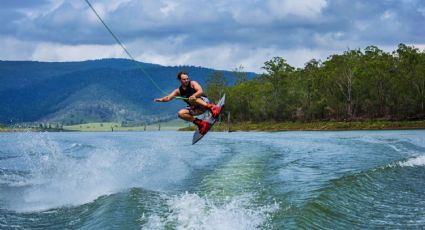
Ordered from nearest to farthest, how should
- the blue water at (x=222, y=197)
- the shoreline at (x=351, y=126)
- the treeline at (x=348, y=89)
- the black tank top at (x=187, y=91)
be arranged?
the blue water at (x=222, y=197) → the black tank top at (x=187, y=91) → the shoreline at (x=351, y=126) → the treeline at (x=348, y=89)

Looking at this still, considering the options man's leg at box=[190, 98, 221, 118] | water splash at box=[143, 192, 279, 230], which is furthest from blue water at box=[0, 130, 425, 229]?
man's leg at box=[190, 98, 221, 118]

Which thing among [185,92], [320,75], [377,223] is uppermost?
[320,75]

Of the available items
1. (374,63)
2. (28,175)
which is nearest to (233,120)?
(374,63)

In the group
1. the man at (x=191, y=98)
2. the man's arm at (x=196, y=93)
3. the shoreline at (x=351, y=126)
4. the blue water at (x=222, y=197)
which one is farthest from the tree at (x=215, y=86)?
the man's arm at (x=196, y=93)

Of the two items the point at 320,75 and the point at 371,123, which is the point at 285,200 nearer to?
the point at 371,123

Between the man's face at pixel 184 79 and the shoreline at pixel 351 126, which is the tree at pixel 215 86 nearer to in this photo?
the shoreline at pixel 351 126

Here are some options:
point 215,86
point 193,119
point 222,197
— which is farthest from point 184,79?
point 215,86

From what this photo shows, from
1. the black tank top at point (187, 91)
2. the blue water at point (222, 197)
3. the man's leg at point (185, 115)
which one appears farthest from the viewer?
the man's leg at point (185, 115)

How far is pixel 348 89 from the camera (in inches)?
3497

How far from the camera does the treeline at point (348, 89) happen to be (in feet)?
275

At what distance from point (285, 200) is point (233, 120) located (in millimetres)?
114339

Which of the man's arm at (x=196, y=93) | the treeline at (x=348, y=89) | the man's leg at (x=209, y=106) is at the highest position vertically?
the treeline at (x=348, y=89)

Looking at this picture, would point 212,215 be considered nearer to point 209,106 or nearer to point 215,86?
point 209,106

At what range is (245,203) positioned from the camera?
467 inches
